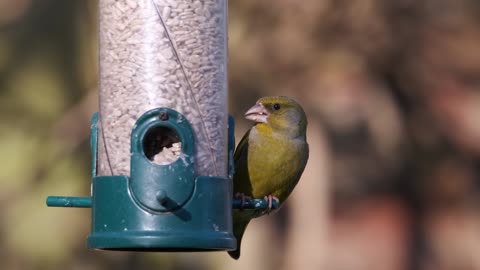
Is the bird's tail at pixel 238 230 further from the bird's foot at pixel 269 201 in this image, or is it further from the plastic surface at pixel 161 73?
the plastic surface at pixel 161 73

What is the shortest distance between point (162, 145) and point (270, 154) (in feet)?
4.21

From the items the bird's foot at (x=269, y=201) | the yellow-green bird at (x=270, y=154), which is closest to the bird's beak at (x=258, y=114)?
the yellow-green bird at (x=270, y=154)

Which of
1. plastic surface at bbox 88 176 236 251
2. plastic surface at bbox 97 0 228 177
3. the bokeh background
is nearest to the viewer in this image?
plastic surface at bbox 88 176 236 251

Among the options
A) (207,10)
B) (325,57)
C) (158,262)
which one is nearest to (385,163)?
(325,57)

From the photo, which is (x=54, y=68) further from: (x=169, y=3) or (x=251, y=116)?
(x=169, y=3)

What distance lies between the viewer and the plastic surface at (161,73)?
6758 millimetres

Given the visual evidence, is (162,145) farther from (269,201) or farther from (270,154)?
(270,154)

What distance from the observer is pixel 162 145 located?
6742 millimetres

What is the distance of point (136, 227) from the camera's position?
6.49 m

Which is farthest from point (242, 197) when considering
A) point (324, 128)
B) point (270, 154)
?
point (324, 128)

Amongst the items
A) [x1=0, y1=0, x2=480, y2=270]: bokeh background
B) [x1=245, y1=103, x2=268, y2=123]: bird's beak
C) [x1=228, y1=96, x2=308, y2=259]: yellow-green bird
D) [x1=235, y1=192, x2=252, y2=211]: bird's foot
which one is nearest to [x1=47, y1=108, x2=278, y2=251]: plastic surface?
[x1=235, y1=192, x2=252, y2=211]: bird's foot

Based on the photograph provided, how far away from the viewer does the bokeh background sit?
39.2ft

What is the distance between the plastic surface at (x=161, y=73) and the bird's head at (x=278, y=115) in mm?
971

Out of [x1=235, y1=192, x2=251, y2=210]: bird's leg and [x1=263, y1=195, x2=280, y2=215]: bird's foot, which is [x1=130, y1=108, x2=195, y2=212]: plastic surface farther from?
[x1=263, y1=195, x2=280, y2=215]: bird's foot
